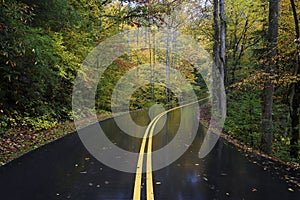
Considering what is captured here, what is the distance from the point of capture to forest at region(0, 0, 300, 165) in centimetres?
912

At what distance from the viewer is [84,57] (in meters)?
17.7

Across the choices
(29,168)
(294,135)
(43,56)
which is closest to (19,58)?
(43,56)

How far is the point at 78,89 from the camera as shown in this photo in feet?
59.9

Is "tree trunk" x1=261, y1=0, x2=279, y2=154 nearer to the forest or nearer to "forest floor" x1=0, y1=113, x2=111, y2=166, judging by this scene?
the forest

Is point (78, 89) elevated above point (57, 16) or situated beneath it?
situated beneath

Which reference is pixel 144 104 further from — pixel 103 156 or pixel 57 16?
pixel 103 156

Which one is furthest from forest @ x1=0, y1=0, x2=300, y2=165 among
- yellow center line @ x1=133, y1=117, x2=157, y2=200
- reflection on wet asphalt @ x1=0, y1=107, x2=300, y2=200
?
yellow center line @ x1=133, y1=117, x2=157, y2=200

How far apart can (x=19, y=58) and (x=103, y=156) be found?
4732 mm

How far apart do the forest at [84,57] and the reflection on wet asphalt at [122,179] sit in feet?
4.72

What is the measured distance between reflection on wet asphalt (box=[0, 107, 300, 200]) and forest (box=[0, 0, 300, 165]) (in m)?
1.44

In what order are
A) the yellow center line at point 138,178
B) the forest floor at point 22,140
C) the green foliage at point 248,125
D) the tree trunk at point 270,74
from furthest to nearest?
the green foliage at point 248,125 < the tree trunk at point 270,74 < the forest floor at point 22,140 < the yellow center line at point 138,178

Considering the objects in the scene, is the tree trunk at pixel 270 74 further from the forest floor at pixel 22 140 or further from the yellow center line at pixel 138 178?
the forest floor at pixel 22 140

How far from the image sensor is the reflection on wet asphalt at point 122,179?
511cm

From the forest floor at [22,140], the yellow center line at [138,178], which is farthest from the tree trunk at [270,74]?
the forest floor at [22,140]
